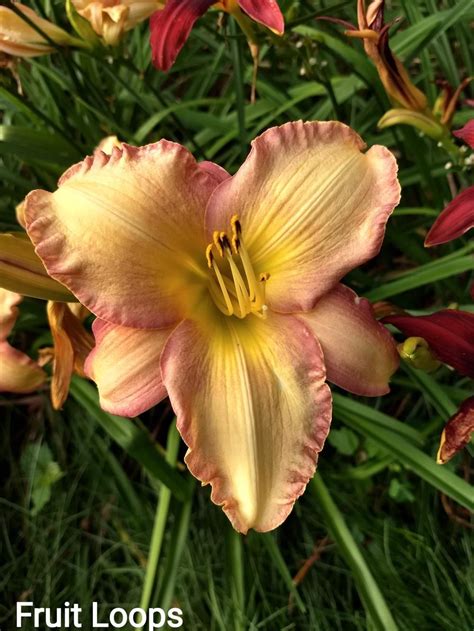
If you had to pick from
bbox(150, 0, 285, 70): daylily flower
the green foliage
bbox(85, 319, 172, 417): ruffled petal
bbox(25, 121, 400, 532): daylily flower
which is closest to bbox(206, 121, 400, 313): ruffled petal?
bbox(25, 121, 400, 532): daylily flower

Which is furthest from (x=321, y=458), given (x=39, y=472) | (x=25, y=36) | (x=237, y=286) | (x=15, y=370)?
(x=25, y=36)

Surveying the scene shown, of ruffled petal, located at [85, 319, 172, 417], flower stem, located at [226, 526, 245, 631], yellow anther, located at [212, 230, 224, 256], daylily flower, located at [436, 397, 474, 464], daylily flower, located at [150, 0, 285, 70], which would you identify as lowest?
flower stem, located at [226, 526, 245, 631]

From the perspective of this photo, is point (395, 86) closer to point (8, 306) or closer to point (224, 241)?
point (224, 241)

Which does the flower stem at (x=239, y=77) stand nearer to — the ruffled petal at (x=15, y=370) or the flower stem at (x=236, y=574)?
the ruffled petal at (x=15, y=370)

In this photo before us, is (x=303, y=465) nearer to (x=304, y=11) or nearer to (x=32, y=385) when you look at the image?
(x=32, y=385)

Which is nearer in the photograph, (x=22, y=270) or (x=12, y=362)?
(x=22, y=270)

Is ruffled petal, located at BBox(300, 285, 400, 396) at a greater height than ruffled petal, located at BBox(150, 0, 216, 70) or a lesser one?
lesser

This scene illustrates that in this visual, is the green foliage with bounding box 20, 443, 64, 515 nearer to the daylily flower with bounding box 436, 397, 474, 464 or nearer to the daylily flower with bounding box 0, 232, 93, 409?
the daylily flower with bounding box 0, 232, 93, 409

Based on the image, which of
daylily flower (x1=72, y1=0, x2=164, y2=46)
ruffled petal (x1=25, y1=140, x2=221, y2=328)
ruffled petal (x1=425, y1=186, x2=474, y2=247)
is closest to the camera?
ruffled petal (x1=25, y1=140, x2=221, y2=328)
